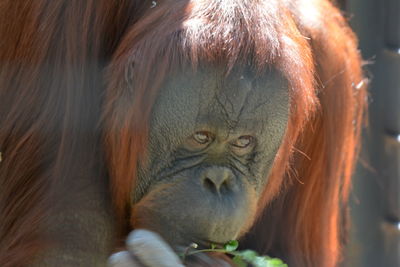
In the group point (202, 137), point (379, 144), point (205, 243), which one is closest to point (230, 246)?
point (205, 243)

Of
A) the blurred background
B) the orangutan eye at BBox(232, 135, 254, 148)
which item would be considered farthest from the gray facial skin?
the blurred background

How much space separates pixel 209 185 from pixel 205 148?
0.10 m

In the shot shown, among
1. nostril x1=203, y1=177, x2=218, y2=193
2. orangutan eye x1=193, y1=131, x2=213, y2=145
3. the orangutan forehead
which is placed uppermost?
the orangutan forehead

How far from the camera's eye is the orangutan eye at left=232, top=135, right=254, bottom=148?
92.6 inches

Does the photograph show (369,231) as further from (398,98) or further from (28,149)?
(28,149)

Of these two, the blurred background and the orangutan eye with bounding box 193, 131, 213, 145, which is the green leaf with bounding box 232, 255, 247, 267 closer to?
the orangutan eye with bounding box 193, 131, 213, 145

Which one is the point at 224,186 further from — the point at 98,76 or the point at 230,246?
the point at 98,76

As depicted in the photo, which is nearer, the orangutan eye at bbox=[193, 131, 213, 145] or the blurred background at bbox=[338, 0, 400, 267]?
the orangutan eye at bbox=[193, 131, 213, 145]

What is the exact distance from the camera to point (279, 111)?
2379 millimetres

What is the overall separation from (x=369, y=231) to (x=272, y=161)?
3.38 feet

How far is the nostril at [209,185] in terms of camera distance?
226cm

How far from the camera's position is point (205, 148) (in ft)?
7.65

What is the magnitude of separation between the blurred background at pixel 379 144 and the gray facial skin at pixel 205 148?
3.39ft

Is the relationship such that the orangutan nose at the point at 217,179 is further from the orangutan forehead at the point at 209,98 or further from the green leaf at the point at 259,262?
the green leaf at the point at 259,262
